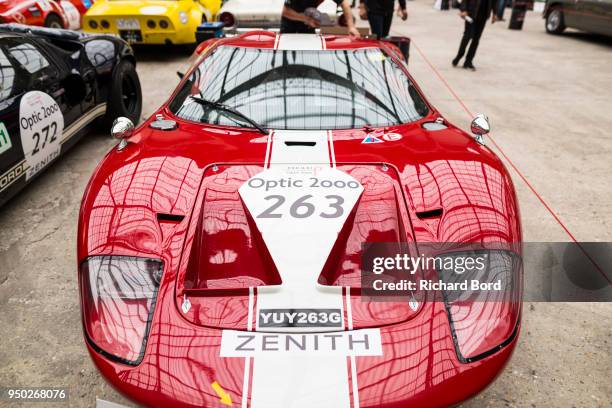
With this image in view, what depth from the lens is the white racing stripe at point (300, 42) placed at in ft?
8.64

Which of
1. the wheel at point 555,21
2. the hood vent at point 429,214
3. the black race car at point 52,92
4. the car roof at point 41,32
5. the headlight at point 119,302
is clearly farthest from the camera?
the wheel at point 555,21

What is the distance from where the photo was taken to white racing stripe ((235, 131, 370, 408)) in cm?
124

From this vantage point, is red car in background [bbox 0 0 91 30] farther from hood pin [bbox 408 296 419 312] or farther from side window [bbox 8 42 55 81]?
hood pin [bbox 408 296 419 312]

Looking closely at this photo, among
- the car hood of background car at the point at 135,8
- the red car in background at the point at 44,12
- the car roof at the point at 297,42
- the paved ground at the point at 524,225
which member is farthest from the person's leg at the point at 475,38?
the red car in background at the point at 44,12

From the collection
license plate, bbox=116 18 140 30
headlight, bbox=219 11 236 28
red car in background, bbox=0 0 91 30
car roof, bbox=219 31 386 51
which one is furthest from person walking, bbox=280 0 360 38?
red car in background, bbox=0 0 91 30

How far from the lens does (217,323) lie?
4.50 feet

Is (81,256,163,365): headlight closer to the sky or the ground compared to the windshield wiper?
closer to the ground

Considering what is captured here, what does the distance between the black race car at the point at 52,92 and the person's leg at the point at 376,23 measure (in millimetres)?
3202

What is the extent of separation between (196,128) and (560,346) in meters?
2.03

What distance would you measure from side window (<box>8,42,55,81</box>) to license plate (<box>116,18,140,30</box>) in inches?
140

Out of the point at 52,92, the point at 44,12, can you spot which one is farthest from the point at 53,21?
the point at 52,92

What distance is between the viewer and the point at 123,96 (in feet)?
14.9

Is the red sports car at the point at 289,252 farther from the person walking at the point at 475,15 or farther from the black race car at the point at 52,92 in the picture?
the person walking at the point at 475,15

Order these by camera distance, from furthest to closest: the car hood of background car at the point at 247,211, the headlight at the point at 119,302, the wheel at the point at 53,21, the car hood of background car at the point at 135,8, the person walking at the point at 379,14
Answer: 1. the wheel at the point at 53,21
2. the car hood of background car at the point at 135,8
3. the person walking at the point at 379,14
4. the car hood of background car at the point at 247,211
5. the headlight at the point at 119,302
